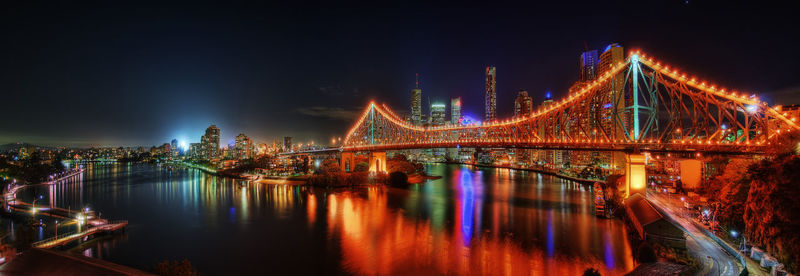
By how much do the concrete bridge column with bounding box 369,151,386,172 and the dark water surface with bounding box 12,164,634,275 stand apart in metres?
11.1

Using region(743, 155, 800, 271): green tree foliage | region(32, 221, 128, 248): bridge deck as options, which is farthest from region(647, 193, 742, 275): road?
region(32, 221, 128, 248): bridge deck

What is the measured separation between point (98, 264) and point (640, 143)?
2476 cm

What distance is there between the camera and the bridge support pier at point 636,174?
787 inches

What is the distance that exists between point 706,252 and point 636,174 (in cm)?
980

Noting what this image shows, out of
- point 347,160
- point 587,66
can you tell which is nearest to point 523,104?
point 587,66

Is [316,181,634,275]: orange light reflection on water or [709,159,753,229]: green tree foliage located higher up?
[709,159,753,229]: green tree foliage

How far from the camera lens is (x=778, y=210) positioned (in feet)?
29.1

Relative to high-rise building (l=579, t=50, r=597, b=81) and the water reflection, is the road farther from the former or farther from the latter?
high-rise building (l=579, t=50, r=597, b=81)

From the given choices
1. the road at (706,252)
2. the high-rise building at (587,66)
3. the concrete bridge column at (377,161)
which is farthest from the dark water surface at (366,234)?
the high-rise building at (587,66)

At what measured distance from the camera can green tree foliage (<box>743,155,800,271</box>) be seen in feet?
27.7

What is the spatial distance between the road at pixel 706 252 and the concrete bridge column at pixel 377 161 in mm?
31910

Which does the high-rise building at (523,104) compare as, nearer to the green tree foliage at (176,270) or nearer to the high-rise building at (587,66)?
the high-rise building at (587,66)

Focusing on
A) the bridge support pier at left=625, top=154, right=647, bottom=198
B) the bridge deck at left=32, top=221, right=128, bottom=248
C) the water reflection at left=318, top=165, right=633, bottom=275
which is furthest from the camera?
the bridge support pier at left=625, top=154, right=647, bottom=198

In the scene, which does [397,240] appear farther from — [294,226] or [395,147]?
[395,147]
